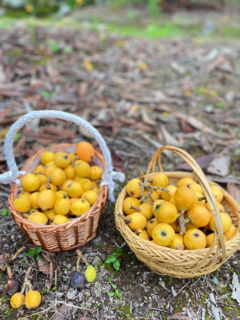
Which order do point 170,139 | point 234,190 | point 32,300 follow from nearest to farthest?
point 32,300 < point 234,190 < point 170,139

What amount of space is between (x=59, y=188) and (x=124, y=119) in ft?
Answer: 6.30

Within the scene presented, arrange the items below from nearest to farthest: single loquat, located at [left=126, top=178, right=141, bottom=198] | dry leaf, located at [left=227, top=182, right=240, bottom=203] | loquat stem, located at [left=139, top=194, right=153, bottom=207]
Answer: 1. loquat stem, located at [left=139, top=194, right=153, bottom=207]
2. single loquat, located at [left=126, top=178, right=141, bottom=198]
3. dry leaf, located at [left=227, top=182, right=240, bottom=203]

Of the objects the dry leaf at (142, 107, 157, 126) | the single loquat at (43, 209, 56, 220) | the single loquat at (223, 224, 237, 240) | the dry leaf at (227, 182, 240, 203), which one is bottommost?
the dry leaf at (227, 182, 240, 203)

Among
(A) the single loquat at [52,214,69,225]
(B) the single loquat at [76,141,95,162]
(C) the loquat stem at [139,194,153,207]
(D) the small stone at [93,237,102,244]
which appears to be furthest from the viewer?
(B) the single loquat at [76,141,95,162]

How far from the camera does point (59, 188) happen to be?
8.23 feet

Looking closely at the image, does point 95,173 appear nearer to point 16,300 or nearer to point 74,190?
point 74,190

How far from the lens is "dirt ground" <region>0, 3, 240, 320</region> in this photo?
2049mm

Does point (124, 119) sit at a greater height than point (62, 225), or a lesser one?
lesser

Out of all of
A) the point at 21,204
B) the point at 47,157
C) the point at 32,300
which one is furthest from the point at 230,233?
the point at 47,157

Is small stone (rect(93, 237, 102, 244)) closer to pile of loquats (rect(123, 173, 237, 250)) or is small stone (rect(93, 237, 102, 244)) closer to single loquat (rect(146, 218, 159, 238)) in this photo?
pile of loquats (rect(123, 173, 237, 250))

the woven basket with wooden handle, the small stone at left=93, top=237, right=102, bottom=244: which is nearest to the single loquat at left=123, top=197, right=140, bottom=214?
the woven basket with wooden handle

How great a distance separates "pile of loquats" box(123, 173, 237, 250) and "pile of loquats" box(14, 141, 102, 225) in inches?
16.3

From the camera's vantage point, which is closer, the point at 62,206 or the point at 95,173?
the point at 62,206

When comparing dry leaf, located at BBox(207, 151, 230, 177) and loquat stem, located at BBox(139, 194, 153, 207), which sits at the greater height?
loquat stem, located at BBox(139, 194, 153, 207)
